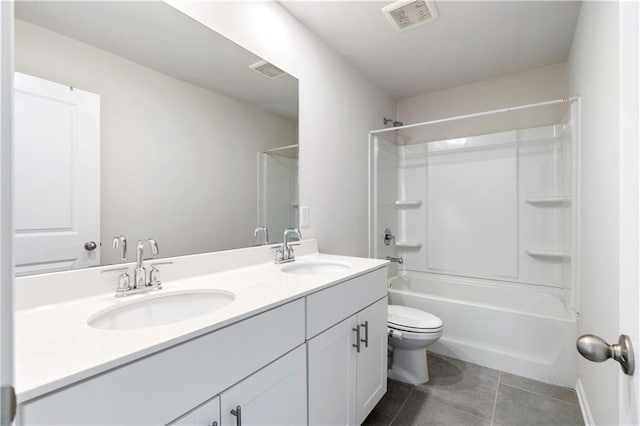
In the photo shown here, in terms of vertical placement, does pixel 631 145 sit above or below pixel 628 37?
below

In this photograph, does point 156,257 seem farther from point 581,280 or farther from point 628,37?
point 581,280

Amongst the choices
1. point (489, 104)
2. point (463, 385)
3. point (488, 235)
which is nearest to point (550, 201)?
point (488, 235)

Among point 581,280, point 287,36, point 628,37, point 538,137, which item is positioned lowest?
point 581,280

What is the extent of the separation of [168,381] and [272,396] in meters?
0.39

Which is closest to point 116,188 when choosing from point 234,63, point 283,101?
point 234,63

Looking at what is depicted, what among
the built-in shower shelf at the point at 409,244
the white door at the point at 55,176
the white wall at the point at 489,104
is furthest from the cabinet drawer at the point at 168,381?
the white wall at the point at 489,104

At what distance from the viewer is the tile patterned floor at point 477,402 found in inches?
62.9

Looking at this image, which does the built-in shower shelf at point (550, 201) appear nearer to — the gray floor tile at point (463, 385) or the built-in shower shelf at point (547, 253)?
the built-in shower shelf at point (547, 253)

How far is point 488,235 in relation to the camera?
2.76 meters

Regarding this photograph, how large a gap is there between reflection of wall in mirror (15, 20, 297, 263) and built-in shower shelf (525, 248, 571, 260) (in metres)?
2.40

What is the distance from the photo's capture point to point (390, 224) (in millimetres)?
2984

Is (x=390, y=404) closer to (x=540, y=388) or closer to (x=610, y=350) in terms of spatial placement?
(x=540, y=388)

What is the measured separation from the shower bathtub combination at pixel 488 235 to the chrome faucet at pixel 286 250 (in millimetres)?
1092

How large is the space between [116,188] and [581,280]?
2550mm
